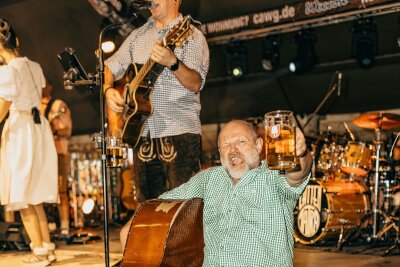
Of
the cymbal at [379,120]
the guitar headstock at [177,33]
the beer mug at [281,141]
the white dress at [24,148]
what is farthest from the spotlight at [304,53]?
the beer mug at [281,141]

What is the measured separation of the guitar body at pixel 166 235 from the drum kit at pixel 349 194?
3.64 metres

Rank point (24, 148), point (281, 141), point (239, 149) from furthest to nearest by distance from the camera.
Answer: point (24, 148) → point (239, 149) → point (281, 141)

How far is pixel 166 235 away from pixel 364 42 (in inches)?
199

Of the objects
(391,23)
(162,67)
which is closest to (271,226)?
(162,67)

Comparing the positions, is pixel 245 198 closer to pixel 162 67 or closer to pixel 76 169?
pixel 162 67

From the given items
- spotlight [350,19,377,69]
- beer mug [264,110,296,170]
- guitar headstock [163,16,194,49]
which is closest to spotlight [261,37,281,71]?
spotlight [350,19,377,69]

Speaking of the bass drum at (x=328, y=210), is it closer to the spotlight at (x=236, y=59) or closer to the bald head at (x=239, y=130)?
the spotlight at (x=236, y=59)

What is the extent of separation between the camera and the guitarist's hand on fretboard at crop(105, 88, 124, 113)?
390 centimetres

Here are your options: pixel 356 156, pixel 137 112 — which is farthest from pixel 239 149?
pixel 356 156

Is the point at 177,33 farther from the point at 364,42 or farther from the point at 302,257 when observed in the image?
the point at 364,42

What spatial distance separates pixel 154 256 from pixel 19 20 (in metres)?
6.73

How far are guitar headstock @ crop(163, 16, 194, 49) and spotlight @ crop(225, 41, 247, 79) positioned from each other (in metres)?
4.76

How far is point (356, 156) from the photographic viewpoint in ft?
21.4

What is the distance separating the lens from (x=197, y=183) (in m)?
3.07
